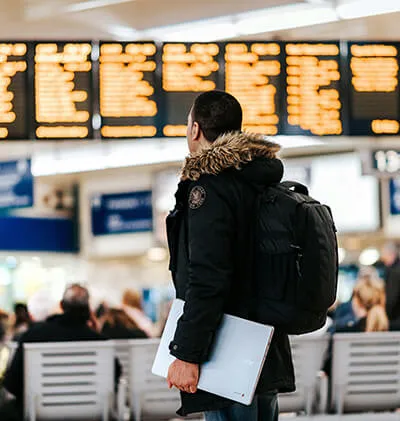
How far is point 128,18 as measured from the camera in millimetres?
8305

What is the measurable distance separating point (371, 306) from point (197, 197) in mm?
5999

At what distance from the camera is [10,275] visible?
1603 cm

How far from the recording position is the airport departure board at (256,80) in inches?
287

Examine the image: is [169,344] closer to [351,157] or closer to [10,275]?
[351,157]

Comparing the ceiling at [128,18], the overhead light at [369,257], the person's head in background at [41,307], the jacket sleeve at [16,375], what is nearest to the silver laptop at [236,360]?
the jacket sleeve at [16,375]

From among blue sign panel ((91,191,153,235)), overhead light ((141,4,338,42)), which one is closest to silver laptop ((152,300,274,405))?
overhead light ((141,4,338,42))

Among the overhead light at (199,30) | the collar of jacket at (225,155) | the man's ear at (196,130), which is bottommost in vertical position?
the collar of jacket at (225,155)

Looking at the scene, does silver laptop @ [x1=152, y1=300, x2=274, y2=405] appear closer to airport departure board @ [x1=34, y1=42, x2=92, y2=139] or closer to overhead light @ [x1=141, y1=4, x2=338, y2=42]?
airport departure board @ [x1=34, y1=42, x2=92, y2=139]

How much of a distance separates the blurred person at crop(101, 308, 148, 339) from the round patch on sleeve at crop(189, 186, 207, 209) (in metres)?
5.61

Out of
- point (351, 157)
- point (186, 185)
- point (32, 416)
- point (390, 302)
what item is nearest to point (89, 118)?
point (32, 416)

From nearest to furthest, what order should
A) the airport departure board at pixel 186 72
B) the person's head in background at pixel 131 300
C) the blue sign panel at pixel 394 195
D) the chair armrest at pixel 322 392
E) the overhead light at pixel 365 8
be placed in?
1. the airport departure board at pixel 186 72
2. the chair armrest at pixel 322 392
3. the overhead light at pixel 365 8
4. the person's head in background at pixel 131 300
5. the blue sign panel at pixel 394 195

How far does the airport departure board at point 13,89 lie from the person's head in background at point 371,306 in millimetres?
3335

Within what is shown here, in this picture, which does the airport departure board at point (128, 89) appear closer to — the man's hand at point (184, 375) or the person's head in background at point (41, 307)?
the person's head in background at point (41, 307)

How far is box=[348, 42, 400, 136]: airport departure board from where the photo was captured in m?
7.43
